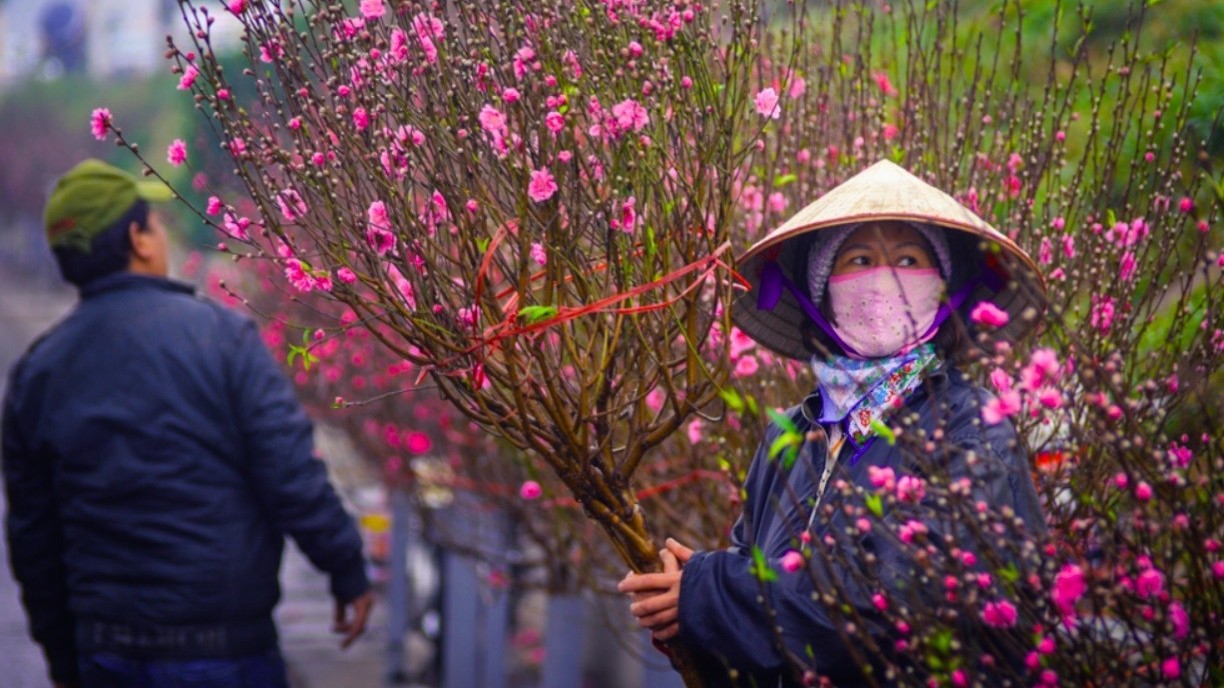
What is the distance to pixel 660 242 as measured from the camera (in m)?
3.02

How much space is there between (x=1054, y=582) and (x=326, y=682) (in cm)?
954

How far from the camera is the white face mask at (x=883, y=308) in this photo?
9.30ft

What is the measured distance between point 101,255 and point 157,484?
81 centimetres

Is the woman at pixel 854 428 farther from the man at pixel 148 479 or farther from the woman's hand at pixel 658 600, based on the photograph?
the man at pixel 148 479

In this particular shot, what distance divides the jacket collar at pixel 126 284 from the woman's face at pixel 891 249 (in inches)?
105

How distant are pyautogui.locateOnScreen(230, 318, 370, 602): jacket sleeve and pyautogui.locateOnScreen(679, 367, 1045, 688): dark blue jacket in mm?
2070

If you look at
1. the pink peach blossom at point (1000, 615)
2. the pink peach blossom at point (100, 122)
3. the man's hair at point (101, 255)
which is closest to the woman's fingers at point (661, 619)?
the pink peach blossom at point (1000, 615)

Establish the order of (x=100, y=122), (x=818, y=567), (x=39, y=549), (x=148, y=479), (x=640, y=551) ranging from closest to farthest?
(x=818, y=567) < (x=640, y=551) < (x=100, y=122) < (x=148, y=479) < (x=39, y=549)

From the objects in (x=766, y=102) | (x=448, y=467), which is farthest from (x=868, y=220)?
(x=448, y=467)

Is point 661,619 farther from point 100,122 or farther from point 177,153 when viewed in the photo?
point 100,122

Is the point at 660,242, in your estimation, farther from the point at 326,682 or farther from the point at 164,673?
the point at 326,682

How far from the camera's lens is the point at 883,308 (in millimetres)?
2842

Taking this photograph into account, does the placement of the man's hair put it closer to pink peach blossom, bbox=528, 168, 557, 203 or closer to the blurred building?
pink peach blossom, bbox=528, 168, 557, 203

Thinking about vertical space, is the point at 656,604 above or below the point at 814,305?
below
